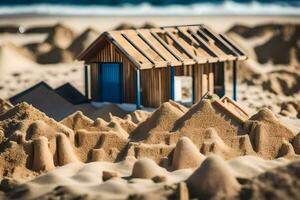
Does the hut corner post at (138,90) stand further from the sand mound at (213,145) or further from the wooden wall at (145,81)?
the sand mound at (213,145)

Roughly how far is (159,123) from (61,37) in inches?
979

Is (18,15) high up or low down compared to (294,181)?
up

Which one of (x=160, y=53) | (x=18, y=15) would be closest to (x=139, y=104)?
(x=160, y=53)

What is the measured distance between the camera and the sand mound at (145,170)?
573 inches

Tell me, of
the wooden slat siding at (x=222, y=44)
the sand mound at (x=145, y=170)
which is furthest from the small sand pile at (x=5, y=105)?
the sand mound at (x=145, y=170)

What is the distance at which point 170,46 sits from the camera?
22953 mm

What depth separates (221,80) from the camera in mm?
24719

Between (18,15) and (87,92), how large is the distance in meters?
49.1

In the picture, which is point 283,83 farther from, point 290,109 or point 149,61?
point 149,61

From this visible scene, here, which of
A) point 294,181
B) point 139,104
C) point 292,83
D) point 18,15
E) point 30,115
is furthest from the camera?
point 18,15

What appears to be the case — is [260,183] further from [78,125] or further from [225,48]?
[225,48]

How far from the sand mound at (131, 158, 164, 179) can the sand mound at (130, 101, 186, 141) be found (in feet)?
8.78

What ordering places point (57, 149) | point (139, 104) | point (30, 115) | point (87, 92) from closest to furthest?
point (57, 149) → point (30, 115) → point (139, 104) → point (87, 92)

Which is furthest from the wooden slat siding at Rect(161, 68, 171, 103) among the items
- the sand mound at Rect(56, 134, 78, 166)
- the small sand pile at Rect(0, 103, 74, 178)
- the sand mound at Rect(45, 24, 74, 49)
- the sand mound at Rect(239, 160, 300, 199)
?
the sand mound at Rect(45, 24, 74, 49)
